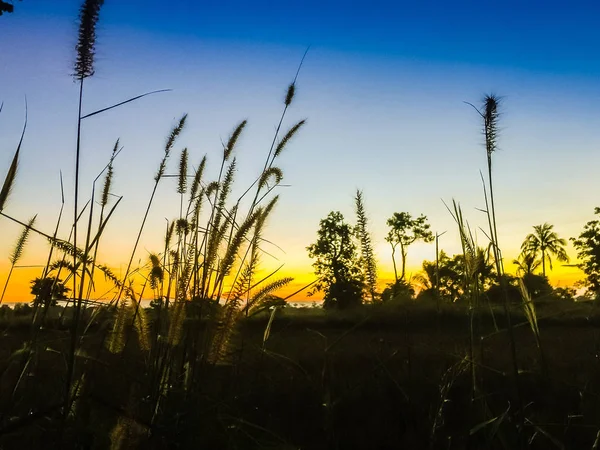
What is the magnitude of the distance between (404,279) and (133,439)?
5.76 ft

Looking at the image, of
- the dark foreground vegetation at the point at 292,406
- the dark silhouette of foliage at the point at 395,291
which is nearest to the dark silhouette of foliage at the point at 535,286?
the dark foreground vegetation at the point at 292,406

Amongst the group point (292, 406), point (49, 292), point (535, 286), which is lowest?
point (292, 406)

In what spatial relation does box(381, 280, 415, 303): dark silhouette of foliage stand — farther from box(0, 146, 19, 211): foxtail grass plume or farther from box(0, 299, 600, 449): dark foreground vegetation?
box(0, 146, 19, 211): foxtail grass plume

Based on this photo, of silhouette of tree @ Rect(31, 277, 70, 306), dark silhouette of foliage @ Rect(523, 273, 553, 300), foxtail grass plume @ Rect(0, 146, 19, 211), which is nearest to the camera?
foxtail grass plume @ Rect(0, 146, 19, 211)

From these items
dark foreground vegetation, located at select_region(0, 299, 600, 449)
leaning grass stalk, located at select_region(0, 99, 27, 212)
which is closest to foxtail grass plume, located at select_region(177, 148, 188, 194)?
dark foreground vegetation, located at select_region(0, 299, 600, 449)

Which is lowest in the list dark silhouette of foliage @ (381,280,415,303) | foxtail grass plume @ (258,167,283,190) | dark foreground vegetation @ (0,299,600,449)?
dark foreground vegetation @ (0,299,600,449)

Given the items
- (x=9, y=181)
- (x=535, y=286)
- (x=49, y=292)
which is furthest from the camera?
(x=535, y=286)

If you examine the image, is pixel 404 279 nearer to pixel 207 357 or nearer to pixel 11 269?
pixel 207 357

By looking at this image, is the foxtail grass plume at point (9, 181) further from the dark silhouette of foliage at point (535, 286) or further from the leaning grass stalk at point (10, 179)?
the dark silhouette of foliage at point (535, 286)

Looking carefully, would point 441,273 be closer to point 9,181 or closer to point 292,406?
point 292,406

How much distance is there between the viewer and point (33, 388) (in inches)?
91.0

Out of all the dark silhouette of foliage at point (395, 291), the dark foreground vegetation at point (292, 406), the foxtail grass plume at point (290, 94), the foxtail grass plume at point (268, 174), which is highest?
the foxtail grass plume at point (290, 94)

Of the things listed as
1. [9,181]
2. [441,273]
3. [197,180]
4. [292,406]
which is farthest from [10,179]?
[441,273]

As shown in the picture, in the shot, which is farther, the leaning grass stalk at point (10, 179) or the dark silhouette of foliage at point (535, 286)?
the dark silhouette of foliage at point (535, 286)
